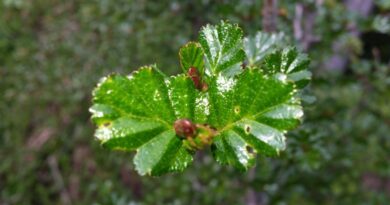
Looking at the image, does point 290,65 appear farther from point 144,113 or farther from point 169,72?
point 169,72

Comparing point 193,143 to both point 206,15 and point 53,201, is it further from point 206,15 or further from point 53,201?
point 53,201

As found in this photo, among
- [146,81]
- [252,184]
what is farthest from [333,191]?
[146,81]

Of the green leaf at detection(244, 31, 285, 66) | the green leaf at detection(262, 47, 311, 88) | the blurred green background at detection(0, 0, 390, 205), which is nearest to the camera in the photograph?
the green leaf at detection(262, 47, 311, 88)

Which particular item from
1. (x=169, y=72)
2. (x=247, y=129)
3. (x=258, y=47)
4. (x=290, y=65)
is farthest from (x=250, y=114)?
(x=169, y=72)

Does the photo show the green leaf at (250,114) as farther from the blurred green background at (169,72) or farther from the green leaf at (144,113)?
the blurred green background at (169,72)

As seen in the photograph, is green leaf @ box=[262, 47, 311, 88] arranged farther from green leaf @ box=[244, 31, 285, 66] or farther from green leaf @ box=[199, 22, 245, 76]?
green leaf @ box=[244, 31, 285, 66]

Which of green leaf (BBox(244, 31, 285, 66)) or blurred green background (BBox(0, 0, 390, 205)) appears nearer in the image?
green leaf (BBox(244, 31, 285, 66))

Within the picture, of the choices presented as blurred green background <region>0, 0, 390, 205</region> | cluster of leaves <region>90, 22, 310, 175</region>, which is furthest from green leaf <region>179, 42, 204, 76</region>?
blurred green background <region>0, 0, 390, 205</region>

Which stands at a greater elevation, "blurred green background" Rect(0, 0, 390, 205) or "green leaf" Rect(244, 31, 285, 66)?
"blurred green background" Rect(0, 0, 390, 205)
